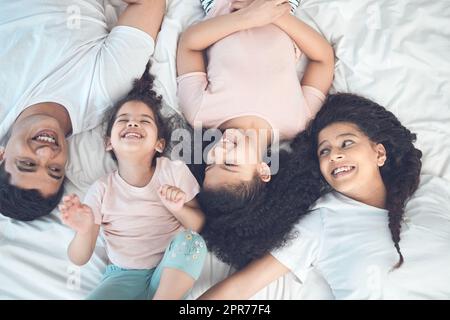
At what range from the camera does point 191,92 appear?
41.3 inches

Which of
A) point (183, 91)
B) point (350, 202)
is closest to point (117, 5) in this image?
point (183, 91)

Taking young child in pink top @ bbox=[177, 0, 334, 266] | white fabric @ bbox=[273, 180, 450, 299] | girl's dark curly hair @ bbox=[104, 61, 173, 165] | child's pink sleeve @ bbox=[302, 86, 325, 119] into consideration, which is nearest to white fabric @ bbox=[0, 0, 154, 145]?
girl's dark curly hair @ bbox=[104, 61, 173, 165]

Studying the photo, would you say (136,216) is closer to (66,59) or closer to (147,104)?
(147,104)

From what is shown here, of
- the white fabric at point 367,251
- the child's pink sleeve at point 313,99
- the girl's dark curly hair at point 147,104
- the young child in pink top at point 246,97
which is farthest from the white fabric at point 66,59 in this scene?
the white fabric at point 367,251

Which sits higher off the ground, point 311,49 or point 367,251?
point 311,49

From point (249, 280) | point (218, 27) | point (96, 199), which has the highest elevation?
point (218, 27)

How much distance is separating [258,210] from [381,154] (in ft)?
0.91

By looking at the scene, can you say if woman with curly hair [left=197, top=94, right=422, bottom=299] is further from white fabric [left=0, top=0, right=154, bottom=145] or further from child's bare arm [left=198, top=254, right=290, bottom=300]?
white fabric [left=0, top=0, right=154, bottom=145]

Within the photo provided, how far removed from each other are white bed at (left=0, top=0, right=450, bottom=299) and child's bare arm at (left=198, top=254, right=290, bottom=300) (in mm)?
17

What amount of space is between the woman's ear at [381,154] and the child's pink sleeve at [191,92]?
38 centimetres

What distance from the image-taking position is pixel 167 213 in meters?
0.96

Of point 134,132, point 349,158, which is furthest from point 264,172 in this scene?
point 134,132

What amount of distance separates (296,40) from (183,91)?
0.27 metres

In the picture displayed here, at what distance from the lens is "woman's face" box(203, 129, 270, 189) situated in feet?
3.23
